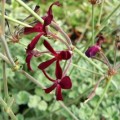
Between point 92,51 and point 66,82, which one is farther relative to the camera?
point 92,51

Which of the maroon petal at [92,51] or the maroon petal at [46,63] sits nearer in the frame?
the maroon petal at [46,63]

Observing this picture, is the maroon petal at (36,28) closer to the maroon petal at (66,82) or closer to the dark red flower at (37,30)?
the dark red flower at (37,30)

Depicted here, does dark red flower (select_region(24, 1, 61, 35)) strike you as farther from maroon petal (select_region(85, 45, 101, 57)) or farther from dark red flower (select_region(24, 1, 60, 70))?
maroon petal (select_region(85, 45, 101, 57))

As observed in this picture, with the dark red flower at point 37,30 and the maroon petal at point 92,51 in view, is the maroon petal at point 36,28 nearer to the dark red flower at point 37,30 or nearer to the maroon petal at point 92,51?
the dark red flower at point 37,30

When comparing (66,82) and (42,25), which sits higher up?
(42,25)

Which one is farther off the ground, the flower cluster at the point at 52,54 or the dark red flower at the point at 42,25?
the dark red flower at the point at 42,25

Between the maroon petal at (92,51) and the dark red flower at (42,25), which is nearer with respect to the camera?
the dark red flower at (42,25)

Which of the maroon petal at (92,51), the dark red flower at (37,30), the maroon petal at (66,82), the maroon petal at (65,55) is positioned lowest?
the maroon petal at (66,82)

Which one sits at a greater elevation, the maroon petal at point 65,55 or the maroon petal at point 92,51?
the maroon petal at point 65,55

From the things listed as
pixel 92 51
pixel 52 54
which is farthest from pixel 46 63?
pixel 92 51

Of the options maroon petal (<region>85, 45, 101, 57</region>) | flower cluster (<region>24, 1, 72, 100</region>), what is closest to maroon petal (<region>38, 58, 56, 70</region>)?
flower cluster (<region>24, 1, 72, 100</region>)

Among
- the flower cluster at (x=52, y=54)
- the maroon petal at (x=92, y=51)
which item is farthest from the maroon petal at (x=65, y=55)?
the maroon petal at (x=92, y=51)

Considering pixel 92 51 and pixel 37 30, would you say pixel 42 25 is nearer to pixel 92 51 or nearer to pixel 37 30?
pixel 37 30
